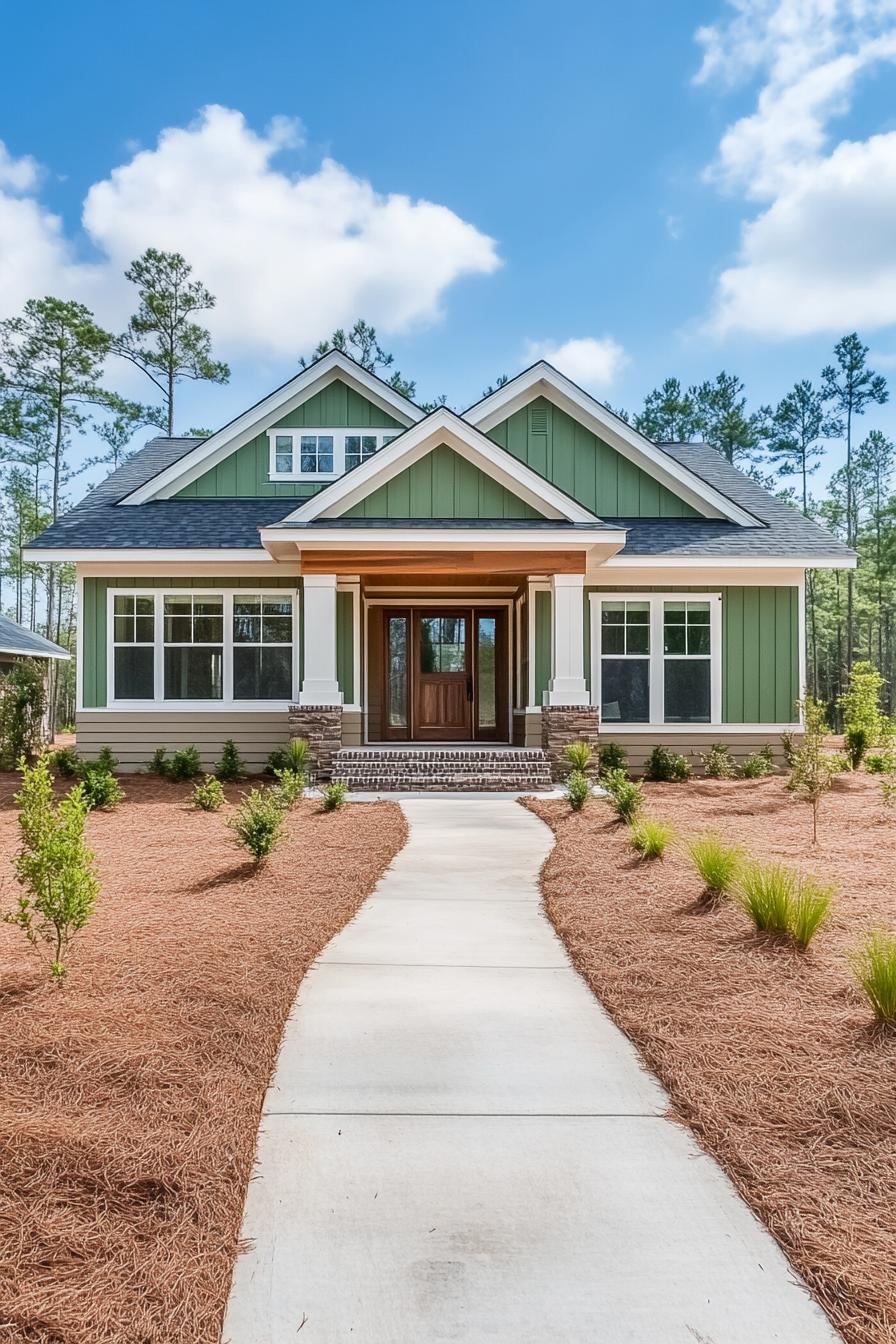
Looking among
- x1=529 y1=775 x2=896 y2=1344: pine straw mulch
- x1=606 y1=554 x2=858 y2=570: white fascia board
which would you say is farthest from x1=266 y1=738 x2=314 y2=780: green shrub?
x1=606 y1=554 x2=858 y2=570: white fascia board

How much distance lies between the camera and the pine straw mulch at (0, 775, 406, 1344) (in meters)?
1.80

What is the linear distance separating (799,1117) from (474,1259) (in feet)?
4.23

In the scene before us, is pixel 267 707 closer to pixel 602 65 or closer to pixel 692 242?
pixel 602 65

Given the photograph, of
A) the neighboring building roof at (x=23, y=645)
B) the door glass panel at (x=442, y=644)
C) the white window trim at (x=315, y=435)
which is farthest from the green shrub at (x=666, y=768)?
the neighboring building roof at (x=23, y=645)

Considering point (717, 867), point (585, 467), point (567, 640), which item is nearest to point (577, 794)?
point (567, 640)

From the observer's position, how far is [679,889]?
545 cm

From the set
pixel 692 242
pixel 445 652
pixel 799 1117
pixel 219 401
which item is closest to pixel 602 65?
pixel 692 242

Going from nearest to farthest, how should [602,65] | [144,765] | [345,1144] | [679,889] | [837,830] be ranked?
[345,1144]
[679,889]
[837,830]
[602,65]
[144,765]

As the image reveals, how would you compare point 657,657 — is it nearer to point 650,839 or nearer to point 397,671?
point 397,671

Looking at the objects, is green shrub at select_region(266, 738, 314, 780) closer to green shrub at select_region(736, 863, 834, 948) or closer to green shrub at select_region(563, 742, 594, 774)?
green shrub at select_region(563, 742, 594, 774)

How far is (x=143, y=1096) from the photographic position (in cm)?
266

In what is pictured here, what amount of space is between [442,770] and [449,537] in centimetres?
333

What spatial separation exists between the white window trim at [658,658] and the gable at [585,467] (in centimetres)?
170

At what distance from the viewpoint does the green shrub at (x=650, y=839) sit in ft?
20.4
